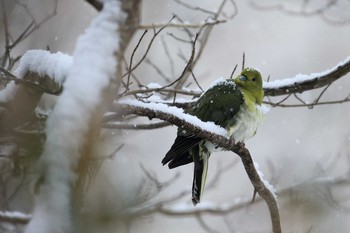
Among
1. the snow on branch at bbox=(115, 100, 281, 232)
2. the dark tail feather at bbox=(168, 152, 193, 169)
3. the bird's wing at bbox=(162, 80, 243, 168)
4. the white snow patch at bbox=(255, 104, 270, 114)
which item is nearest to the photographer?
the snow on branch at bbox=(115, 100, 281, 232)

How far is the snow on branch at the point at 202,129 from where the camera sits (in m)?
2.42

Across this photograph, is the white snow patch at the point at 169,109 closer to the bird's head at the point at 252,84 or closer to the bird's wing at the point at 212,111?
the bird's wing at the point at 212,111

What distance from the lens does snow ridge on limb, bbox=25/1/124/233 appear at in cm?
98

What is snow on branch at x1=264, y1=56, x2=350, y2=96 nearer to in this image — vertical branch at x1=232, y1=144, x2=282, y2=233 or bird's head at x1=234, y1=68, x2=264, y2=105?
bird's head at x1=234, y1=68, x2=264, y2=105

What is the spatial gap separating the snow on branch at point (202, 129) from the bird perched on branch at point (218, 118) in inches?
7.7

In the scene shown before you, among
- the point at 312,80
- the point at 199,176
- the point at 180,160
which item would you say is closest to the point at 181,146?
the point at 180,160

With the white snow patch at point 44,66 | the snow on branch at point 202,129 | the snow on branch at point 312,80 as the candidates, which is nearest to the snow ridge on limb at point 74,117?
the white snow patch at point 44,66

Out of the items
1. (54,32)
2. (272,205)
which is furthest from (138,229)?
(54,32)

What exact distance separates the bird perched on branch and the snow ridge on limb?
2036mm

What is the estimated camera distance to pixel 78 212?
3.43 ft

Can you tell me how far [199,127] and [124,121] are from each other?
3.53ft

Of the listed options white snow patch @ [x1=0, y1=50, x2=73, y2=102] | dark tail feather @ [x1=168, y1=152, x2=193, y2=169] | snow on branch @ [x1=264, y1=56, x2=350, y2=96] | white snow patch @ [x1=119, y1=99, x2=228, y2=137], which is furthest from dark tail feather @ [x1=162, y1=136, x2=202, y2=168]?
white snow patch @ [x1=0, y1=50, x2=73, y2=102]

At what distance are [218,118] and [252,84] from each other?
525 millimetres

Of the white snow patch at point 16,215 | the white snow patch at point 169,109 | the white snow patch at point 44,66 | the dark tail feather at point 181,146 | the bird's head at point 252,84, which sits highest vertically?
the bird's head at point 252,84
